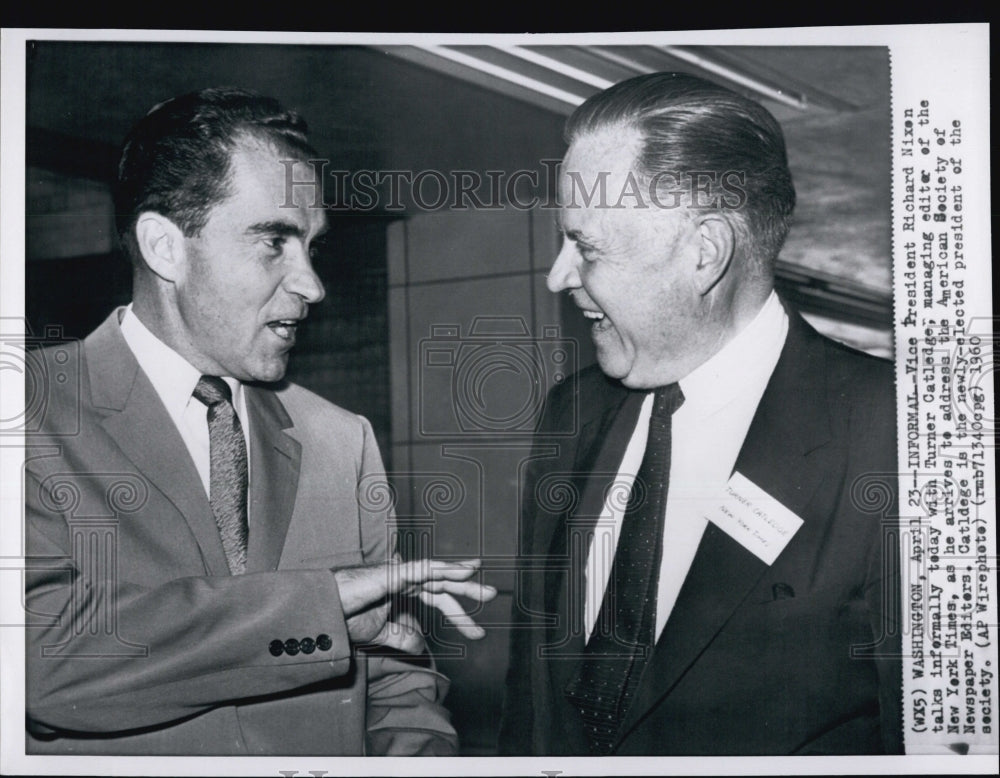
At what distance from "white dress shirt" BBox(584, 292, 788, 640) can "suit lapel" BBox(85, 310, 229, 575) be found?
79 centimetres

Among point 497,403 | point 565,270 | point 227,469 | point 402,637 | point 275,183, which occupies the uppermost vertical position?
point 275,183

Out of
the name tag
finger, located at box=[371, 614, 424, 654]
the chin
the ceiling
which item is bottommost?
finger, located at box=[371, 614, 424, 654]

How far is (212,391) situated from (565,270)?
0.76 m

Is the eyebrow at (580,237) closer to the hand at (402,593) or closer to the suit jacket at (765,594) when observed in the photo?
the suit jacket at (765,594)

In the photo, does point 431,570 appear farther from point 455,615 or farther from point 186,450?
point 186,450

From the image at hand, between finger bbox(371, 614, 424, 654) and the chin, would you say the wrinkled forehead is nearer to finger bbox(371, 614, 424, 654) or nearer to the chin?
the chin

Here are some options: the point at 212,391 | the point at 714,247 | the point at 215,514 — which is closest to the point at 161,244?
the point at 212,391

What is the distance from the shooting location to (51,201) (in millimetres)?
2027

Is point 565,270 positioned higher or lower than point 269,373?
higher

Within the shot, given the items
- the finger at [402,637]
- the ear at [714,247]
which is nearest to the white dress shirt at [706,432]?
the ear at [714,247]

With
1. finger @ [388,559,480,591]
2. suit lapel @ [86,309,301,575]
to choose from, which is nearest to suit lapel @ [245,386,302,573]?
suit lapel @ [86,309,301,575]

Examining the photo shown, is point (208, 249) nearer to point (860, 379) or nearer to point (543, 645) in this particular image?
point (543, 645)

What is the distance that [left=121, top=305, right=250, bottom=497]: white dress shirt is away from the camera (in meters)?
1.96

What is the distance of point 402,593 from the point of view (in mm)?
2008
